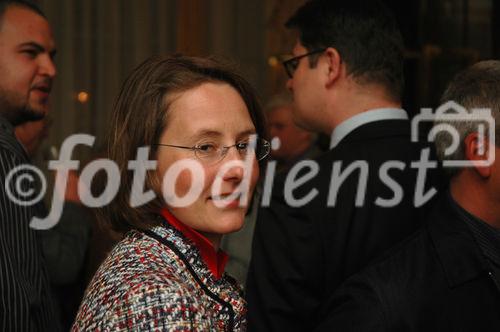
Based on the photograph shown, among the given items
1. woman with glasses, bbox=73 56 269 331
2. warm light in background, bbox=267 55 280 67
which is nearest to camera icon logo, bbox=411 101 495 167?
woman with glasses, bbox=73 56 269 331

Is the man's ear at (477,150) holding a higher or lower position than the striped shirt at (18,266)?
higher

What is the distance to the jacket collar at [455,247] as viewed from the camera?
1.82 m

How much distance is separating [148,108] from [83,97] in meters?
3.52

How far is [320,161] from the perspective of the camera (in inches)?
90.7

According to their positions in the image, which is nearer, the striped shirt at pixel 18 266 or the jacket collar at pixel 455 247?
the jacket collar at pixel 455 247

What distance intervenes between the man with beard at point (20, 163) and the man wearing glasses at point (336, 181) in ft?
1.94

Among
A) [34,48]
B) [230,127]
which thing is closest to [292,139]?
Answer: [34,48]

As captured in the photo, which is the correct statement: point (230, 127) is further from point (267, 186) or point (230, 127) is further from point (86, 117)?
point (86, 117)

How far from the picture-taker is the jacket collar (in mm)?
1817

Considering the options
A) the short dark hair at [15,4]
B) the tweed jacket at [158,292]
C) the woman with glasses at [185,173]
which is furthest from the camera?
the short dark hair at [15,4]

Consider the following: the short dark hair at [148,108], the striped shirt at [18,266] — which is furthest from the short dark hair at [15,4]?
the short dark hair at [148,108]

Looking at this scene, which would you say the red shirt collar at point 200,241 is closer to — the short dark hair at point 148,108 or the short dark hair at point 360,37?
the short dark hair at point 148,108

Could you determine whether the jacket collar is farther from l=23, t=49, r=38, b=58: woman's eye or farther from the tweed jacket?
l=23, t=49, r=38, b=58: woman's eye

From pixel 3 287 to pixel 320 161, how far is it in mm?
910
